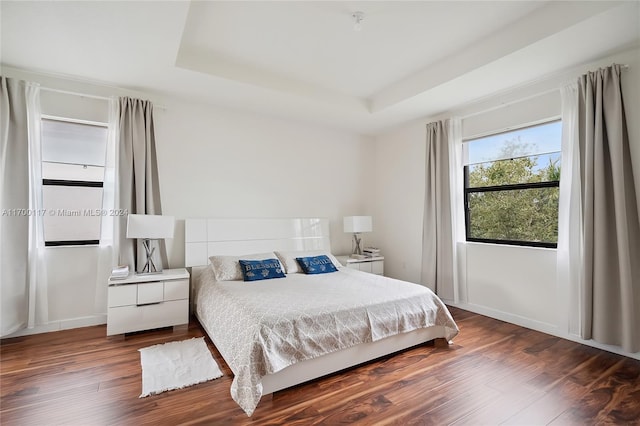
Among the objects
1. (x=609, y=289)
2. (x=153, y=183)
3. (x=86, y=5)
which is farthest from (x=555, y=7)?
(x=153, y=183)

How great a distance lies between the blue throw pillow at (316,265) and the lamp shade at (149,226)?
1.57 meters

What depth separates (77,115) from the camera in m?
3.33

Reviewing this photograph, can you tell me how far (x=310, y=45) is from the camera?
2986mm

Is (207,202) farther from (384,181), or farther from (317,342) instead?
(384,181)

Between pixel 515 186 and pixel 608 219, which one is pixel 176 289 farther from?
pixel 608 219

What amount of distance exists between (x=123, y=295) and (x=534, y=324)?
14.2 feet

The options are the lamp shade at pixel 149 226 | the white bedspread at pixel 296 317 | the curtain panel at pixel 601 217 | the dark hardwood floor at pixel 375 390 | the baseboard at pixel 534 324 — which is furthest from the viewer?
the lamp shade at pixel 149 226

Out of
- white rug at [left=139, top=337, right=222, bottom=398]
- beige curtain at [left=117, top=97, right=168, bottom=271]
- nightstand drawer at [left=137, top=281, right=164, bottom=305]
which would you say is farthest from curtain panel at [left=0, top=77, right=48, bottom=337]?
white rug at [left=139, top=337, right=222, bottom=398]

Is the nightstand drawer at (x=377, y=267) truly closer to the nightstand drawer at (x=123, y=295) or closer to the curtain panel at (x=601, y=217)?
the curtain panel at (x=601, y=217)

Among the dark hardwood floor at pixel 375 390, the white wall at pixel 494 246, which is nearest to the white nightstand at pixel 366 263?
the white wall at pixel 494 246

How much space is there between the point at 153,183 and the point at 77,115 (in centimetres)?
102

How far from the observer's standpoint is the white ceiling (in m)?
2.35

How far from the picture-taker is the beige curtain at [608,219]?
2.61 m

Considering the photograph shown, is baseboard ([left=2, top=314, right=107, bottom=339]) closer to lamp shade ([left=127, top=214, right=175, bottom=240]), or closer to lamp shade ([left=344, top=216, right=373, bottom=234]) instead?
lamp shade ([left=127, top=214, right=175, bottom=240])
